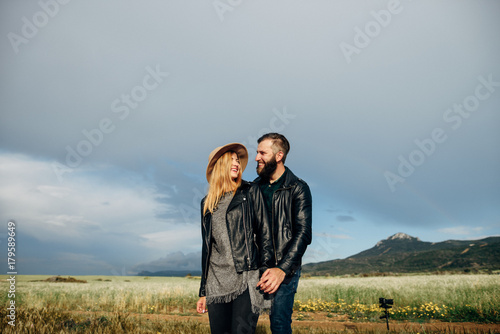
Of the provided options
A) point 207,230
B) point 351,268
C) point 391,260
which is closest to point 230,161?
point 207,230

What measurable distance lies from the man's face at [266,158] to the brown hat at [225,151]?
0.94 ft

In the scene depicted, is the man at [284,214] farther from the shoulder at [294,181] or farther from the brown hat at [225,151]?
the brown hat at [225,151]

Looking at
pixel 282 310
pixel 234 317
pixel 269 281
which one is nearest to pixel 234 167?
pixel 269 281

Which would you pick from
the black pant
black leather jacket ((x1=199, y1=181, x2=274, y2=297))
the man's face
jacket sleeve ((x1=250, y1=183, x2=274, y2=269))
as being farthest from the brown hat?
the black pant

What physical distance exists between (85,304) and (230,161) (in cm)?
1367

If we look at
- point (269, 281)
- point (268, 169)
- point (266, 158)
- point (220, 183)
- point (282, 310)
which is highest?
point (266, 158)

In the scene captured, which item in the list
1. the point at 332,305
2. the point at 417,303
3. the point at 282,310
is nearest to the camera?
the point at 282,310

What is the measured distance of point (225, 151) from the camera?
11.8 feet

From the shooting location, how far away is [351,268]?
11994 cm

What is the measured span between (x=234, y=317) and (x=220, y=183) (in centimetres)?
125

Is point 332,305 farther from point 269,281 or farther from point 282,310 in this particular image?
point 269,281

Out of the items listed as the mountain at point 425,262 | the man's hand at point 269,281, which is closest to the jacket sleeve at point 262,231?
the man's hand at point 269,281

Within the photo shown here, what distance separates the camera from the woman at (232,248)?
3006mm

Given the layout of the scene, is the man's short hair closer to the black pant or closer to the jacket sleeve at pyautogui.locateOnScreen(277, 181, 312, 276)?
the jacket sleeve at pyautogui.locateOnScreen(277, 181, 312, 276)
